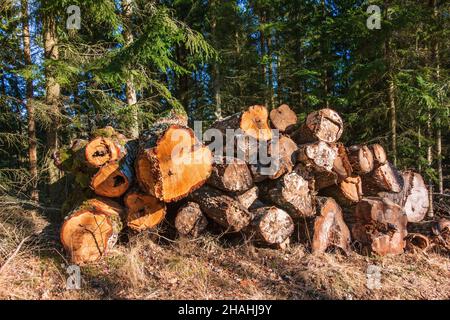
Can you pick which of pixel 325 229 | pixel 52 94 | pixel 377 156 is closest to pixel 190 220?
pixel 325 229

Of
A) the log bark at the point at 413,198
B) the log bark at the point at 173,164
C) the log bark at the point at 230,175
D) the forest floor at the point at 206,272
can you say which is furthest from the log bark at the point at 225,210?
the log bark at the point at 413,198

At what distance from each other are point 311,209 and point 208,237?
4.88ft

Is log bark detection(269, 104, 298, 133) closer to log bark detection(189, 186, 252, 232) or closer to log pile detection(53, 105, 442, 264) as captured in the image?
log pile detection(53, 105, 442, 264)

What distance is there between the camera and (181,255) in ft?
13.4

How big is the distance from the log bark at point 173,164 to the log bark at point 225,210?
18.3 inches

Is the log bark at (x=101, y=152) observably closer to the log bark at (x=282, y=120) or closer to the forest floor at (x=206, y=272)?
the forest floor at (x=206, y=272)

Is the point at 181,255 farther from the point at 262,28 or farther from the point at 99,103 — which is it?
the point at 262,28

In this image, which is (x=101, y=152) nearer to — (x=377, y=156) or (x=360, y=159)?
(x=360, y=159)

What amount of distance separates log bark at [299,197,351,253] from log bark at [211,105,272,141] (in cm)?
126

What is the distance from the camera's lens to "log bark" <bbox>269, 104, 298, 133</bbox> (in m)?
5.24

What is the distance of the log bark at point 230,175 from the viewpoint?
4.10 m

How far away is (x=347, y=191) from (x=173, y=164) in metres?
2.73

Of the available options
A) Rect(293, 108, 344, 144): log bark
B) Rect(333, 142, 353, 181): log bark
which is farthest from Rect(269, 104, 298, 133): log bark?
Rect(333, 142, 353, 181): log bark
